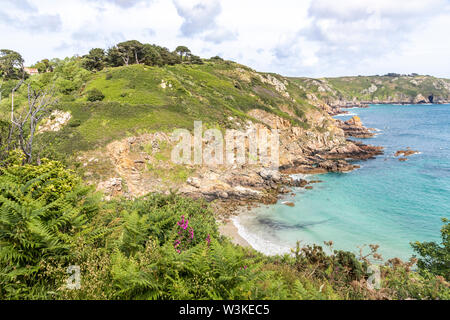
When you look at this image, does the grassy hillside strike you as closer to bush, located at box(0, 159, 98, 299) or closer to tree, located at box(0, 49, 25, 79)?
tree, located at box(0, 49, 25, 79)

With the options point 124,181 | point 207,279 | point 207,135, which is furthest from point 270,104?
point 207,279

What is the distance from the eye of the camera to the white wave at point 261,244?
19.5 metres

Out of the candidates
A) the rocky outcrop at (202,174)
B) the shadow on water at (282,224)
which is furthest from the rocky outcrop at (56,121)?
the shadow on water at (282,224)

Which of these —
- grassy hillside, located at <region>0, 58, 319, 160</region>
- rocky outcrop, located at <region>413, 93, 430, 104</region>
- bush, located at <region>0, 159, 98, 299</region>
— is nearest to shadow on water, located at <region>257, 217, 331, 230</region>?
grassy hillside, located at <region>0, 58, 319, 160</region>

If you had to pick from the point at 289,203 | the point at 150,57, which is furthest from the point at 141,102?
the point at 289,203

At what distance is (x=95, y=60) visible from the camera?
182 feet

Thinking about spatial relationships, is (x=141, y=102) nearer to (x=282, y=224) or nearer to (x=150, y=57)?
(x=150, y=57)

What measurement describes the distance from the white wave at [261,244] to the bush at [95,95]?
103 ft

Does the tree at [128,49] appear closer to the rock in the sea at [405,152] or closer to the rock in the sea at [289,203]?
the rock in the sea at [289,203]

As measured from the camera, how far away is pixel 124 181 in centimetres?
2411

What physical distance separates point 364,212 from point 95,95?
4406 cm

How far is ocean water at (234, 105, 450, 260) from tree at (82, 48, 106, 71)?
55.3 metres
